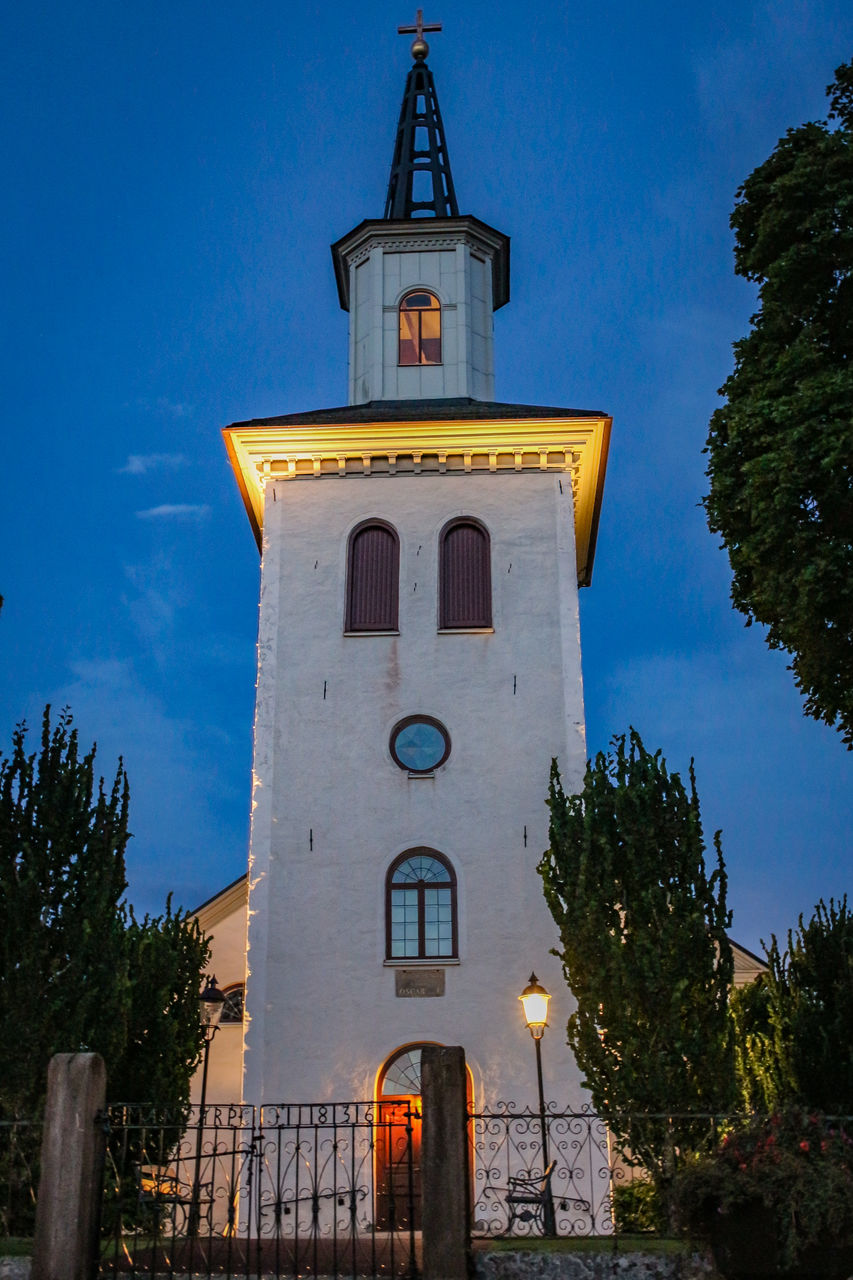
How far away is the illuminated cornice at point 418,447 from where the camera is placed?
849 inches

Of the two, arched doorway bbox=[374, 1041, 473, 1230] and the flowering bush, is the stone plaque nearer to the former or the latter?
arched doorway bbox=[374, 1041, 473, 1230]

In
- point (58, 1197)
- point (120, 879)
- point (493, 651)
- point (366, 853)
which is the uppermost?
point (493, 651)

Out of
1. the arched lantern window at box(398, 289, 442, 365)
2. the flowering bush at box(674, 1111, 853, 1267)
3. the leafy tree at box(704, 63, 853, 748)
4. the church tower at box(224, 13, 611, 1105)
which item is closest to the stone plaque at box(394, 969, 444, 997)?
the church tower at box(224, 13, 611, 1105)

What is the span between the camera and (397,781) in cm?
1945

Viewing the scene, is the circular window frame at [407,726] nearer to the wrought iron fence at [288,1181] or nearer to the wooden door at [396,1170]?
the wooden door at [396,1170]

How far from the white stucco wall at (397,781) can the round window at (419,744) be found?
0.50ft

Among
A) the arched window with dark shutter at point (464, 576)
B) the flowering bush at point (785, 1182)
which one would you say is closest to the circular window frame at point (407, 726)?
the arched window with dark shutter at point (464, 576)

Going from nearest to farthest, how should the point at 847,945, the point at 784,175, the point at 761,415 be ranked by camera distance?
the point at 761,415, the point at 784,175, the point at 847,945

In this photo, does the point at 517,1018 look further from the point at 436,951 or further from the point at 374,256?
the point at 374,256

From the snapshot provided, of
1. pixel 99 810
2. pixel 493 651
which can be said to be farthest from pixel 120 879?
pixel 493 651

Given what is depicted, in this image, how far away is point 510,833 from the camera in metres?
18.9

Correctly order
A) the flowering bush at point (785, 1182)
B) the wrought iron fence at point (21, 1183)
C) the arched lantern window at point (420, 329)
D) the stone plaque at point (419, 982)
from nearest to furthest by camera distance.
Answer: the flowering bush at point (785, 1182)
the wrought iron fence at point (21, 1183)
the stone plaque at point (419, 982)
the arched lantern window at point (420, 329)

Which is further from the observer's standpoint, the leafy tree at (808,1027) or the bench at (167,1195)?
the leafy tree at (808,1027)

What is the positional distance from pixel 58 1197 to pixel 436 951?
9062 mm
